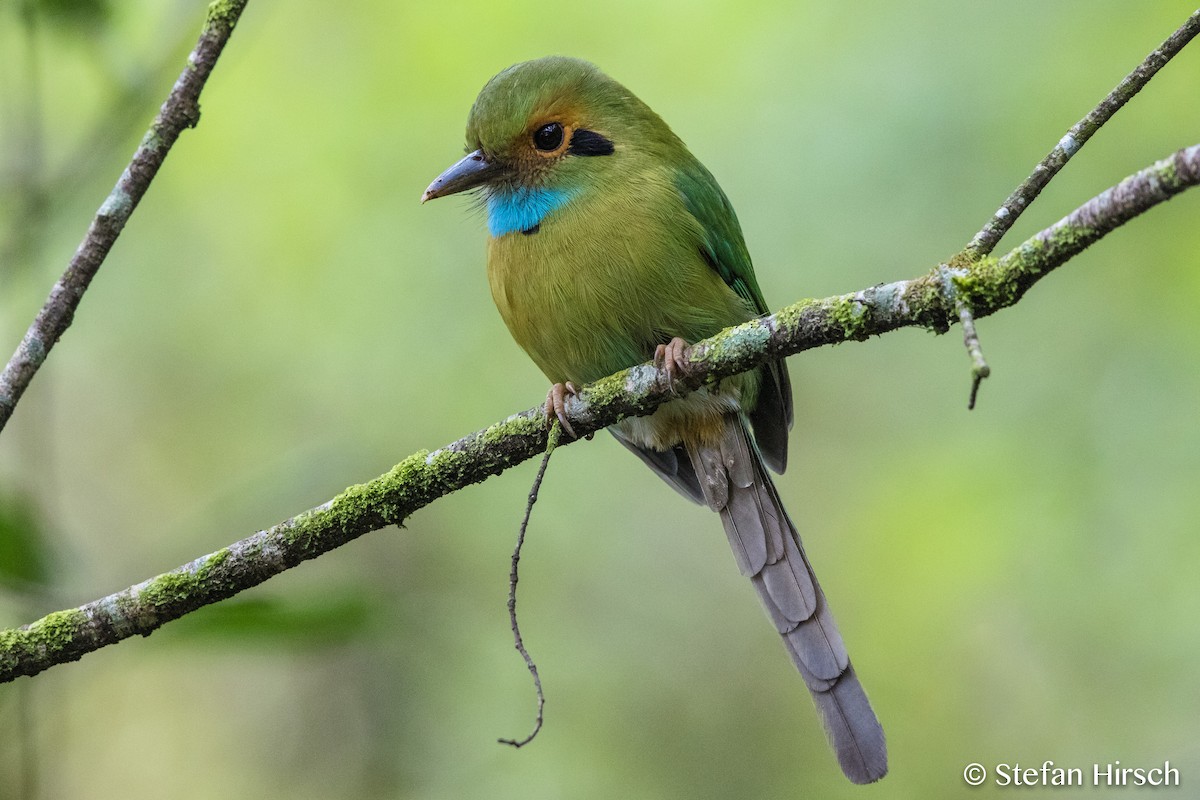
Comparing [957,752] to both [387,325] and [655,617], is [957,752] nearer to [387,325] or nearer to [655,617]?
[655,617]

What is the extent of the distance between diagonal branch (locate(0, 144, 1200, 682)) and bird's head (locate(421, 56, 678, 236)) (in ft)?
2.74

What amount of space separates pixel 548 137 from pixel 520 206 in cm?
26

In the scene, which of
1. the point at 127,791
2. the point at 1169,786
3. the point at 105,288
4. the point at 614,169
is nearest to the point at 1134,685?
the point at 1169,786

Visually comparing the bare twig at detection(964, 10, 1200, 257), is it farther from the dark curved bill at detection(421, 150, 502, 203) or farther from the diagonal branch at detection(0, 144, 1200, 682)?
the dark curved bill at detection(421, 150, 502, 203)

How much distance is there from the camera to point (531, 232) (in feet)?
11.5

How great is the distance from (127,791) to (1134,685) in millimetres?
4886

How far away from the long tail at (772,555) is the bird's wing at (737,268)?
0.17m

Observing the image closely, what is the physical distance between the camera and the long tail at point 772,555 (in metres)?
3.63

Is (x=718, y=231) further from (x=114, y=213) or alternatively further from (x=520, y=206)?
(x=114, y=213)

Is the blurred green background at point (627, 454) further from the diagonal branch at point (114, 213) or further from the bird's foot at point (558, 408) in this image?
the diagonal branch at point (114, 213)

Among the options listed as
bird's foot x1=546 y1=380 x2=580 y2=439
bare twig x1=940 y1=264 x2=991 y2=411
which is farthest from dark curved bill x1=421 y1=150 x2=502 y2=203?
bare twig x1=940 y1=264 x2=991 y2=411

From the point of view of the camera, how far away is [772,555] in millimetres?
3834

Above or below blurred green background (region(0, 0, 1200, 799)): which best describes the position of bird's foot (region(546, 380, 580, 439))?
above

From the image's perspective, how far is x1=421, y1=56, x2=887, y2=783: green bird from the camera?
342 cm
